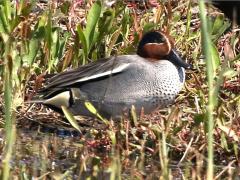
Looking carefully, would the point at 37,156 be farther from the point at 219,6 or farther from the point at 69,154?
the point at 219,6

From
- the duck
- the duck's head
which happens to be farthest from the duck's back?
the duck's head

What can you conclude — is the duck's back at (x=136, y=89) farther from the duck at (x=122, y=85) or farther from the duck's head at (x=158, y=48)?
the duck's head at (x=158, y=48)

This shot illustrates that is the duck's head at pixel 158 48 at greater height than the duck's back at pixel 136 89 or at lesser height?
greater

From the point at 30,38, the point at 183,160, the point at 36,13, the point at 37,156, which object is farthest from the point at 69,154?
the point at 36,13

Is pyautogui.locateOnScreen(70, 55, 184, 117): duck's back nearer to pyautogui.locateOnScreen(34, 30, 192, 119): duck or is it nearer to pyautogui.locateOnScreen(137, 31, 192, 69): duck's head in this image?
pyautogui.locateOnScreen(34, 30, 192, 119): duck

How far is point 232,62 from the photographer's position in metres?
6.82

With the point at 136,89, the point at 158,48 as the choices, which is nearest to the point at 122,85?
the point at 136,89

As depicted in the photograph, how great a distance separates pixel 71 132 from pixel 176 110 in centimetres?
109

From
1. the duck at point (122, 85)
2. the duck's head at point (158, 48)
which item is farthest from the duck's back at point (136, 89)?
the duck's head at point (158, 48)

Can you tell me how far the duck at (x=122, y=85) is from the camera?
6.06 m

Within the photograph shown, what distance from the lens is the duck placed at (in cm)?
606

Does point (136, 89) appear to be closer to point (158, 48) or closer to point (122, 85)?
point (122, 85)

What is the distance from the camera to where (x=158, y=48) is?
6.34 metres

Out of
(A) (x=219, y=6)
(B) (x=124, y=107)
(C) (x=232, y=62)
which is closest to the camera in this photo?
(B) (x=124, y=107)
